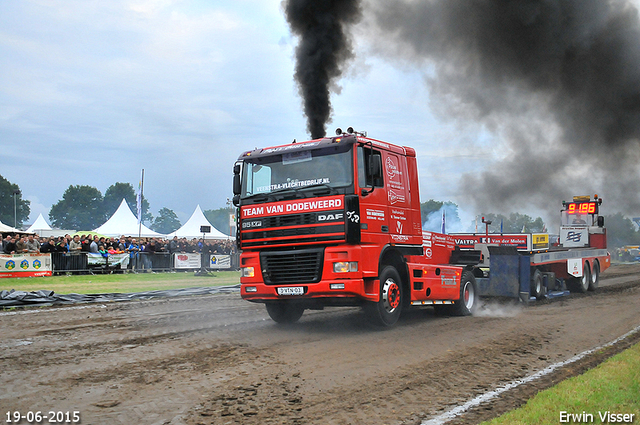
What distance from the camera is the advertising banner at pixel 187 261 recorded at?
85.4 feet

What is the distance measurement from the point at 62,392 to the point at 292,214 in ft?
14.9

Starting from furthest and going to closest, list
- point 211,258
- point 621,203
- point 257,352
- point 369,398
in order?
point 621,203 < point 211,258 < point 257,352 < point 369,398

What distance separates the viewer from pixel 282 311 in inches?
407

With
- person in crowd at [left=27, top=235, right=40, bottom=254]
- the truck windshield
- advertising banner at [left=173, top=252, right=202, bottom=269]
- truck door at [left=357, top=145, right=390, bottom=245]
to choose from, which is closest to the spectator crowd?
person in crowd at [left=27, top=235, right=40, bottom=254]

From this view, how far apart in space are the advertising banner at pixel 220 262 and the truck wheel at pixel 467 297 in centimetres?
1728

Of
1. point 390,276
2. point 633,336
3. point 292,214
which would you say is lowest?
point 633,336

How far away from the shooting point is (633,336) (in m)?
8.66

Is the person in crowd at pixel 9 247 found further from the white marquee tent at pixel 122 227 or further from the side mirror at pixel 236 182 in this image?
the white marquee tent at pixel 122 227

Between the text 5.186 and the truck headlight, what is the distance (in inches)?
183

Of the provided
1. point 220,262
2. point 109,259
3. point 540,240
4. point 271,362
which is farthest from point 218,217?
point 271,362

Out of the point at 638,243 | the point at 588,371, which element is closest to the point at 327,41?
the point at 588,371

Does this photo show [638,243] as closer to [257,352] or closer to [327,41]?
[327,41]

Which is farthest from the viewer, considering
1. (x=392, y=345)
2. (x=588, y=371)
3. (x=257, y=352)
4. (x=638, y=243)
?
(x=638, y=243)

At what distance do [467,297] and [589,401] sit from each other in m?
7.26
